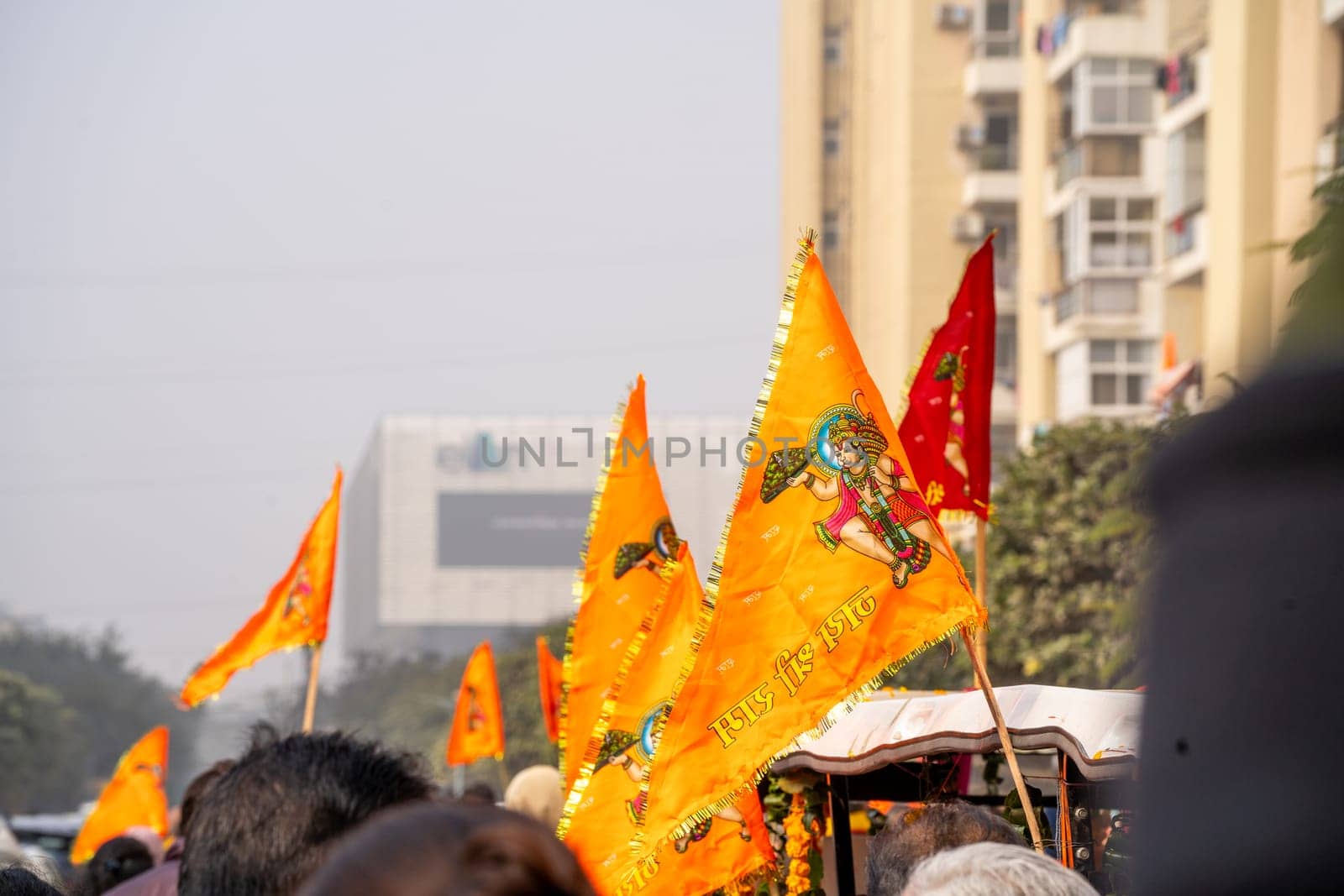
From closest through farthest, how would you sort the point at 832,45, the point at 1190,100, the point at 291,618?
the point at 291,618 < the point at 1190,100 < the point at 832,45

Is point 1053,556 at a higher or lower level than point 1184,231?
lower

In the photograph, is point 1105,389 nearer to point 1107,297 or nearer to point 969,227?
point 1107,297

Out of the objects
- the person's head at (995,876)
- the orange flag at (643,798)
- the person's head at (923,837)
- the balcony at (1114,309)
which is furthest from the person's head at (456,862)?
the balcony at (1114,309)

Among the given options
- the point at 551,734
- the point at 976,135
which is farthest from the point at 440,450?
the point at 551,734

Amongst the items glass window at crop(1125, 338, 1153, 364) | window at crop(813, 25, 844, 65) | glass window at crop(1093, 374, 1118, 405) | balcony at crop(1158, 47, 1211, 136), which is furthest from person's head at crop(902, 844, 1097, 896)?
window at crop(813, 25, 844, 65)

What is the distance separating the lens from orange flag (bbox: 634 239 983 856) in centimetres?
459

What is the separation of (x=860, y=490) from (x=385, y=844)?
11.8 ft

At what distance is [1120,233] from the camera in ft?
100

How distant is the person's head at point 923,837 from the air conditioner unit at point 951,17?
136 ft

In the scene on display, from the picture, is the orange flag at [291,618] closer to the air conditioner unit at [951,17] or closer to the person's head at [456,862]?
the person's head at [456,862]

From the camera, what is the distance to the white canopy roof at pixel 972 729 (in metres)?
4.92

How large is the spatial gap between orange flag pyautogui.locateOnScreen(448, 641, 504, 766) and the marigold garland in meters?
8.97

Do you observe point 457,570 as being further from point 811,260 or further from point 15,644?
point 811,260

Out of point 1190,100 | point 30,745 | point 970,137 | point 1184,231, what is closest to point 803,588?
point 1184,231
